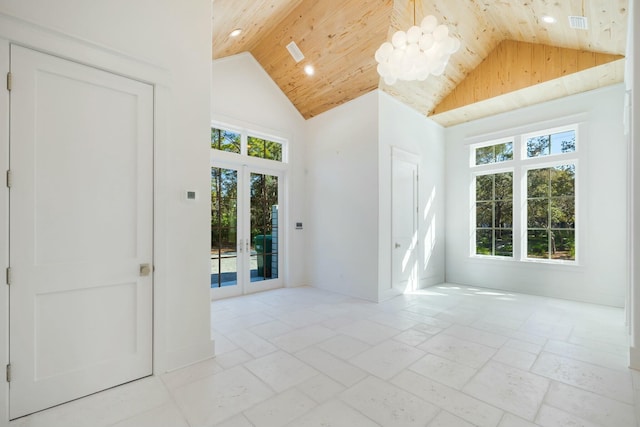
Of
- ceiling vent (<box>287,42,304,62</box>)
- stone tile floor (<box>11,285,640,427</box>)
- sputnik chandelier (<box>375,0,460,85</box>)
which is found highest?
ceiling vent (<box>287,42,304,62</box>)

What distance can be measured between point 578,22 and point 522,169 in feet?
7.60

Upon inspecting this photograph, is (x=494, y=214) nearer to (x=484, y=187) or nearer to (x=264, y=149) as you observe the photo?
(x=484, y=187)

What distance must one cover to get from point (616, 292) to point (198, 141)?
232 inches

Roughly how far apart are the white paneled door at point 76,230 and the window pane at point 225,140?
2339 millimetres

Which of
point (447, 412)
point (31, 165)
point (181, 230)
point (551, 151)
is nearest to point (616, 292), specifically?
point (551, 151)

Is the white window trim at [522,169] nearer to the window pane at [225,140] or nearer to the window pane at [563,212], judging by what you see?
the window pane at [563,212]

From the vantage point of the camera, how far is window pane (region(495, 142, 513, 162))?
5.25 meters

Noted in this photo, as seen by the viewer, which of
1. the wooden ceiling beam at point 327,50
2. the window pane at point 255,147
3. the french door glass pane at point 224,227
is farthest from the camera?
the window pane at point 255,147

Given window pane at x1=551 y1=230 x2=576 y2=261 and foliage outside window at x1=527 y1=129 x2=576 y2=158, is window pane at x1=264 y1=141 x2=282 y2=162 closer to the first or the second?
foliage outside window at x1=527 y1=129 x2=576 y2=158

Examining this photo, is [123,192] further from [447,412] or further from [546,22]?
[546,22]

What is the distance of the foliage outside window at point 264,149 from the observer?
508 centimetres

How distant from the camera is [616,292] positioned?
13.6 ft

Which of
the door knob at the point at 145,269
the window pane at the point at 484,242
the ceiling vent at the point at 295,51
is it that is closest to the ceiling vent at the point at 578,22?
the window pane at the point at 484,242

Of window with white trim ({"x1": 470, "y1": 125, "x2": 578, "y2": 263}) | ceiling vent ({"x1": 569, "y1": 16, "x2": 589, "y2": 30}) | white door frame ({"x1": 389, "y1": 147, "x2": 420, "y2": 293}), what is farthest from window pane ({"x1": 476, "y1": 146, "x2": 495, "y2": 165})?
ceiling vent ({"x1": 569, "y1": 16, "x2": 589, "y2": 30})
